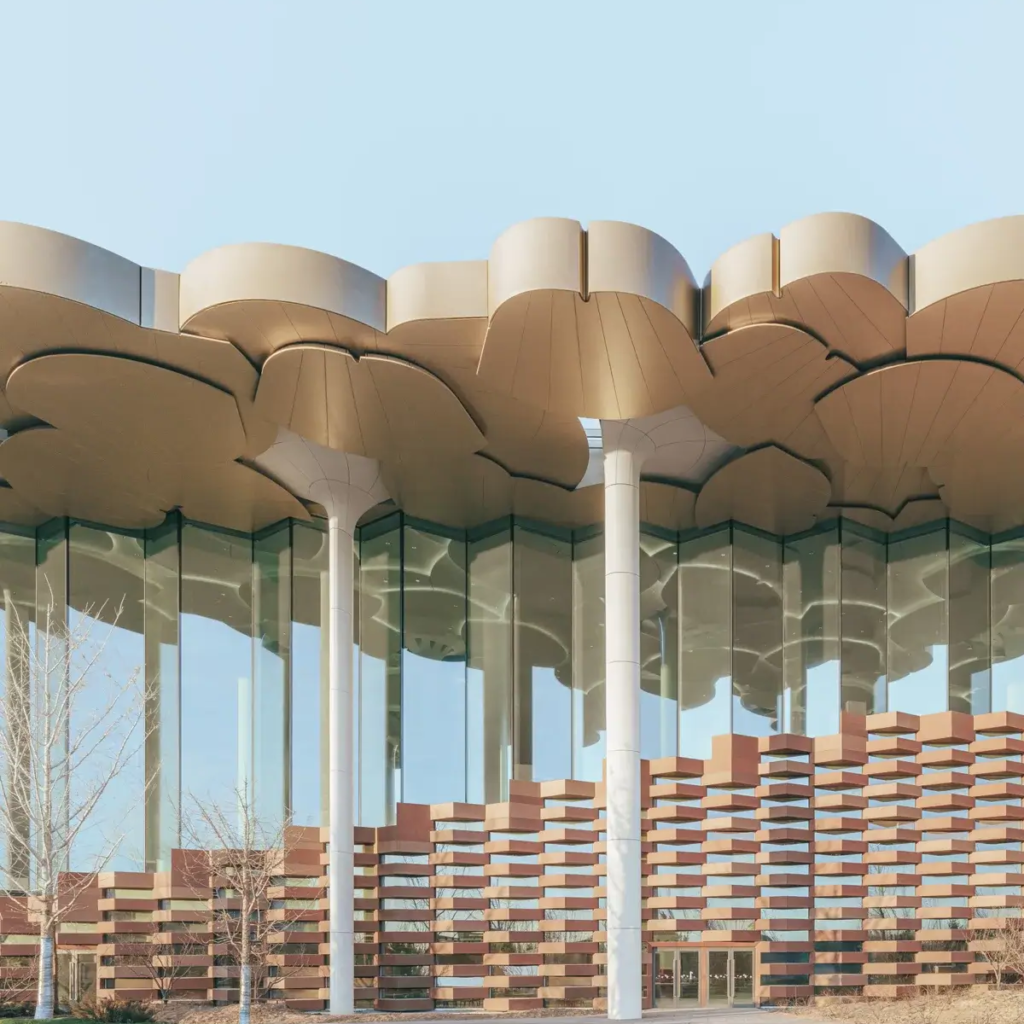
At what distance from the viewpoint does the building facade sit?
23828mm

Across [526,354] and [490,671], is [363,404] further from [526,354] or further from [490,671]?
[490,671]

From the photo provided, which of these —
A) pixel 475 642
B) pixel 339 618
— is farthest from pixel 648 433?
pixel 475 642

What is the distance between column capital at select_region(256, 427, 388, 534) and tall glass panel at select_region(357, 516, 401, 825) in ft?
12.8

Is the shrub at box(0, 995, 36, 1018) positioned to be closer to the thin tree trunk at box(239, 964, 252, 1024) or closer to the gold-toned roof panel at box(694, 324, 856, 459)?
the thin tree trunk at box(239, 964, 252, 1024)

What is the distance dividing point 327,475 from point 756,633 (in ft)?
41.1

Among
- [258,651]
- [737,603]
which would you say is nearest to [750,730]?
[737,603]

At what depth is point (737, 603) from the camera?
34.8m

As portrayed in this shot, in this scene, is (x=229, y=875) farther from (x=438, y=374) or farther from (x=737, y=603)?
(x=737, y=603)

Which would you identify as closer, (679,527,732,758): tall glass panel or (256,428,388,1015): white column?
(256,428,388,1015): white column

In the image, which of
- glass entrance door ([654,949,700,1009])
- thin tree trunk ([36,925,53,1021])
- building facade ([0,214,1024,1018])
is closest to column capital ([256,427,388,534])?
building facade ([0,214,1024,1018])

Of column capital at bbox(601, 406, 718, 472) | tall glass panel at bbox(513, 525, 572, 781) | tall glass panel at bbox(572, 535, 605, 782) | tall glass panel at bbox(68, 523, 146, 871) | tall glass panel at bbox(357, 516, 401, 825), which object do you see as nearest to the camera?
column capital at bbox(601, 406, 718, 472)

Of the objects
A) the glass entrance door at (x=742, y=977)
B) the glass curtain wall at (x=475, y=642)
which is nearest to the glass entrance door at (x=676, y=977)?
the glass entrance door at (x=742, y=977)

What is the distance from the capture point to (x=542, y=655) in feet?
113

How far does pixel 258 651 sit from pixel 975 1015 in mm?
19599
